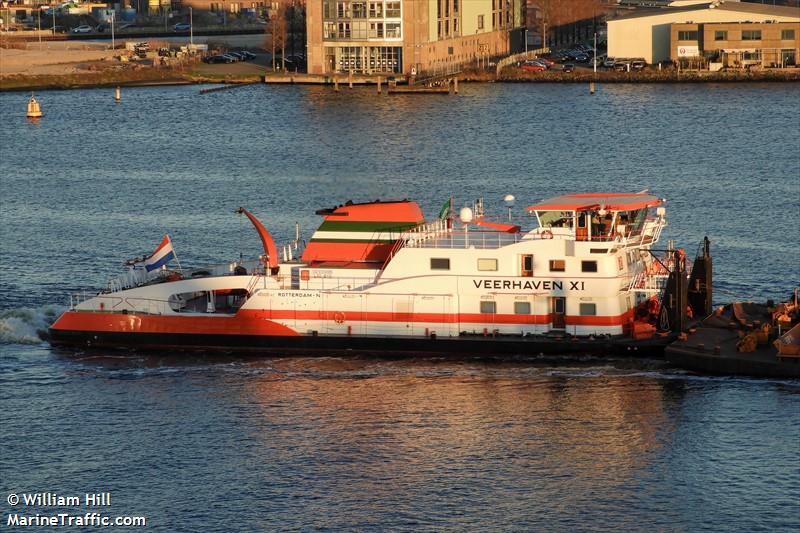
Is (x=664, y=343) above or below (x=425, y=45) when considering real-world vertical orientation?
below

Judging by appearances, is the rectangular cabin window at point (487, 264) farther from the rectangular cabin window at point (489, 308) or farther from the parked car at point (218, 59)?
the parked car at point (218, 59)

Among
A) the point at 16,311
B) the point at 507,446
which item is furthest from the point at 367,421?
the point at 16,311

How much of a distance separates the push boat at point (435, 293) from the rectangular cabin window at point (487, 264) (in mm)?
Result: 39

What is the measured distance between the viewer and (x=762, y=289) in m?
59.2

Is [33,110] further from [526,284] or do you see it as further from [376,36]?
[526,284]

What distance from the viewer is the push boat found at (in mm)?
50844

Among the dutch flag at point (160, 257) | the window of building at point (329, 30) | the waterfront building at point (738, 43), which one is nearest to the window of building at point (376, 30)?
the window of building at point (329, 30)

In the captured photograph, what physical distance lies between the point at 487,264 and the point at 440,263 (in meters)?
1.54

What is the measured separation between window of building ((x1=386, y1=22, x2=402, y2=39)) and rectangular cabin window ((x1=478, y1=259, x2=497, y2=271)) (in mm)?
95279

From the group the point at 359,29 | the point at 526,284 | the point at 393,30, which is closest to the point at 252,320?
the point at 526,284

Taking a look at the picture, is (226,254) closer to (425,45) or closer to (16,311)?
(16,311)

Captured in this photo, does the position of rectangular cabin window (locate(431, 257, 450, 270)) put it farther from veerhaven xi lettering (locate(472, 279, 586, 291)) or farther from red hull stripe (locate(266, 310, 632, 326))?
red hull stripe (locate(266, 310, 632, 326))

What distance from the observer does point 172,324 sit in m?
53.2

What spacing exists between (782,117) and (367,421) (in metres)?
78.8
